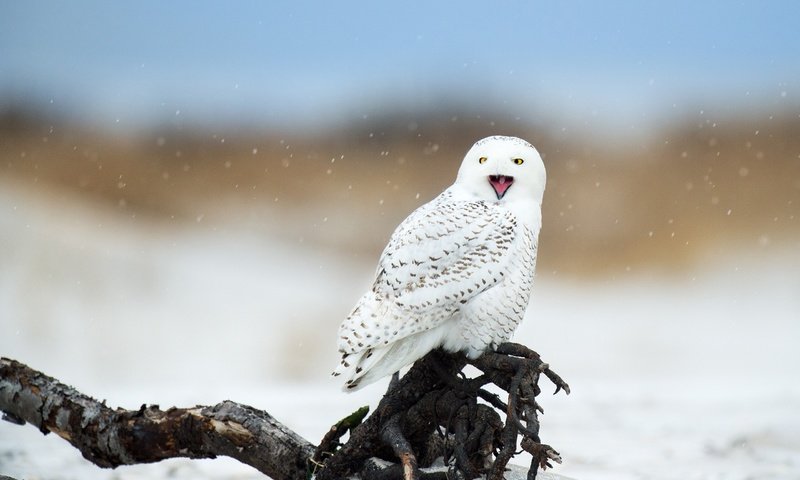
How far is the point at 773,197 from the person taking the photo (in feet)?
13.2

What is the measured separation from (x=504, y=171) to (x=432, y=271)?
0.69ft

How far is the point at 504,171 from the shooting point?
156 centimetres

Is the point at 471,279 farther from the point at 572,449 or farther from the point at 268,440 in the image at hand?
the point at 572,449

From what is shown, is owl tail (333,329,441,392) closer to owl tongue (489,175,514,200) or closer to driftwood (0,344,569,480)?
driftwood (0,344,569,480)

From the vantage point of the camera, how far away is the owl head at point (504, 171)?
1.56 metres

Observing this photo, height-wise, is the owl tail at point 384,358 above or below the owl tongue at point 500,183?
below

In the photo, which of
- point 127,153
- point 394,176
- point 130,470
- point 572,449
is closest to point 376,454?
point 130,470

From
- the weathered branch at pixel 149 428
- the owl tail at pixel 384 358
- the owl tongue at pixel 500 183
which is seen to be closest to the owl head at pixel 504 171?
the owl tongue at pixel 500 183

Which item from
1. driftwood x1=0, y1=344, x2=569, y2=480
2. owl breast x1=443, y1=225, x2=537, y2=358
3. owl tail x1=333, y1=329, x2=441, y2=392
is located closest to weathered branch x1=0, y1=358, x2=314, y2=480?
driftwood x1=0, y1=344, x2=569, y2=480

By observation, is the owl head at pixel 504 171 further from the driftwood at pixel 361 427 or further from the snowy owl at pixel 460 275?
the driftwood at pixel 361 427

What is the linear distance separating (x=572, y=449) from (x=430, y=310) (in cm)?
144

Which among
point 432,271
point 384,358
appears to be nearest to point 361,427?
point 384,358

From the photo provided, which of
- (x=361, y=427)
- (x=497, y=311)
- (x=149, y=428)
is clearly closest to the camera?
(x=497, y=311)

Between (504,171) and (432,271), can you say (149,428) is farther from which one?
(504,171)
